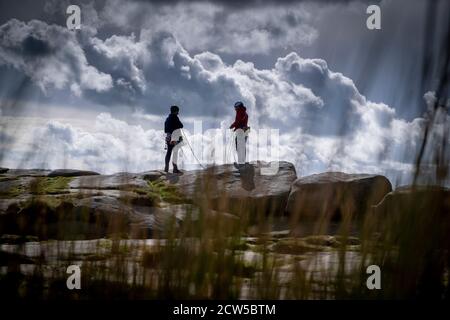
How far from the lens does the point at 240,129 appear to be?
902cm

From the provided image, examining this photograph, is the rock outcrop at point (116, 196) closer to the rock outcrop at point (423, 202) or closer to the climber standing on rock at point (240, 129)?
the climber standing on rock at point (240, 129)

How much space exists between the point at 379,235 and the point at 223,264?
2.89 ft

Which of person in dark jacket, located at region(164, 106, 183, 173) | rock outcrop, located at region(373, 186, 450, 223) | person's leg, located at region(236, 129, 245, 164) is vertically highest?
person in dark jacket, located at region(164, 106, 183, 173)

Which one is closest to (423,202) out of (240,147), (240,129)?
(240,129)

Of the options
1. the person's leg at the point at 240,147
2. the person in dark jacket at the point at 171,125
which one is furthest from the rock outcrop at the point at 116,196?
the person in dark jacket at the point at 171,125

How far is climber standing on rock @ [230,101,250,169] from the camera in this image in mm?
8969

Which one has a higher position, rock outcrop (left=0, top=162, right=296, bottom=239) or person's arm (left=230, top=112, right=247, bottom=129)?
person's arm (left=230, top=112, right=247, bottom=129)

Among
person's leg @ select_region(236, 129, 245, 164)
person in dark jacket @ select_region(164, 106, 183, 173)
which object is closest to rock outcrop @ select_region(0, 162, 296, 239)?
person's leg @ select_region(236, 129, 245, 164)

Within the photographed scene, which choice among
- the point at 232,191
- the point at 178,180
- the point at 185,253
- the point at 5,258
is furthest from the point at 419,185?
the point at 178,180

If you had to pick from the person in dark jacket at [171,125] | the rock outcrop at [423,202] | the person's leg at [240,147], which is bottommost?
the rock outcrop at [423,202]

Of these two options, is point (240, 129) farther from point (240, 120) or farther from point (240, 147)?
point (240, 147)

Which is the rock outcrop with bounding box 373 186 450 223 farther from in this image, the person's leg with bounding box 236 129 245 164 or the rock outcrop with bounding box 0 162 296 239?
the person's leg with bounding box 236 129 245 164

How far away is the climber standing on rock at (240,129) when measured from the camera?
29.4 ft
